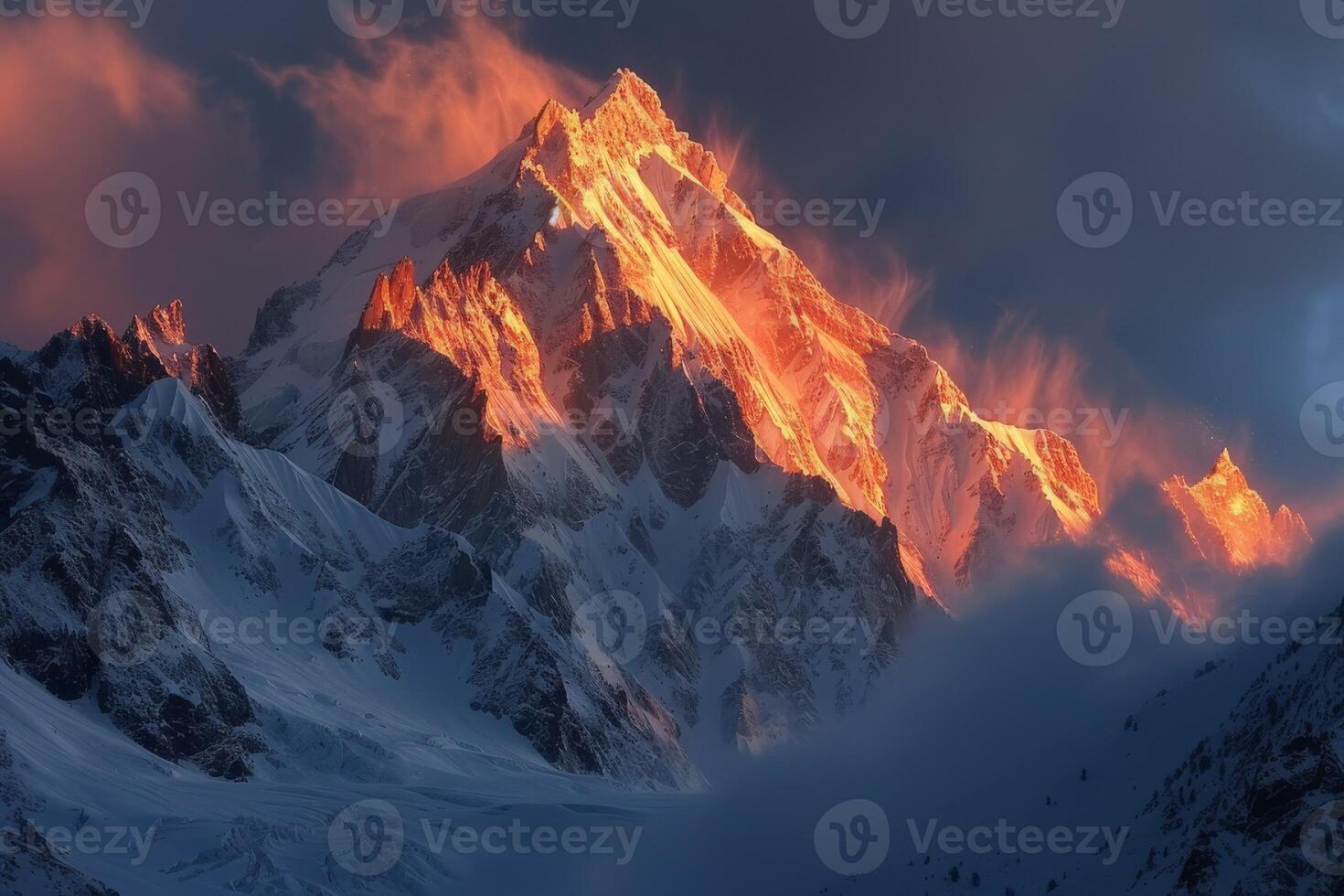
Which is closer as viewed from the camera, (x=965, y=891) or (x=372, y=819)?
(x=965, y=891)

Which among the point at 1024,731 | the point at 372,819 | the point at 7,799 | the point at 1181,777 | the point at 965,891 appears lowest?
the point at 7,799

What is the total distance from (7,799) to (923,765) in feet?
189

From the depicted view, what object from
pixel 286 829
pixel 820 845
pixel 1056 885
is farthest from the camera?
pixel 286 829

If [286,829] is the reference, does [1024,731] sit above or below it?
above

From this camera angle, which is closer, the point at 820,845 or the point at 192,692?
the point at 820,845

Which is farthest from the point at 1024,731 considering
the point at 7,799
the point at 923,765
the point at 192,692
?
the point at 192,692

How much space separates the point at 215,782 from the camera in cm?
14400

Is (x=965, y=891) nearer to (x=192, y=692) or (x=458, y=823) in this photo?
(x=458, y=823)

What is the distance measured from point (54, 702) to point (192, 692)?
17.6 m

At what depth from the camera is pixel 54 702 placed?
140 meters

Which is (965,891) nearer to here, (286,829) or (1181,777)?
(1181,777)

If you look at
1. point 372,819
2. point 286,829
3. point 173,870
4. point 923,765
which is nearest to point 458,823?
point 372,819

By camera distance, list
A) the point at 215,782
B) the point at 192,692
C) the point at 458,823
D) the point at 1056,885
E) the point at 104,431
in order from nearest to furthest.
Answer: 1. the point at 1056,885
2. the point at 458,823
3. the point at 215,782
4. the point at 192,692
5. the point at 104,431

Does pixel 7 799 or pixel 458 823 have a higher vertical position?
pixel 458 823
